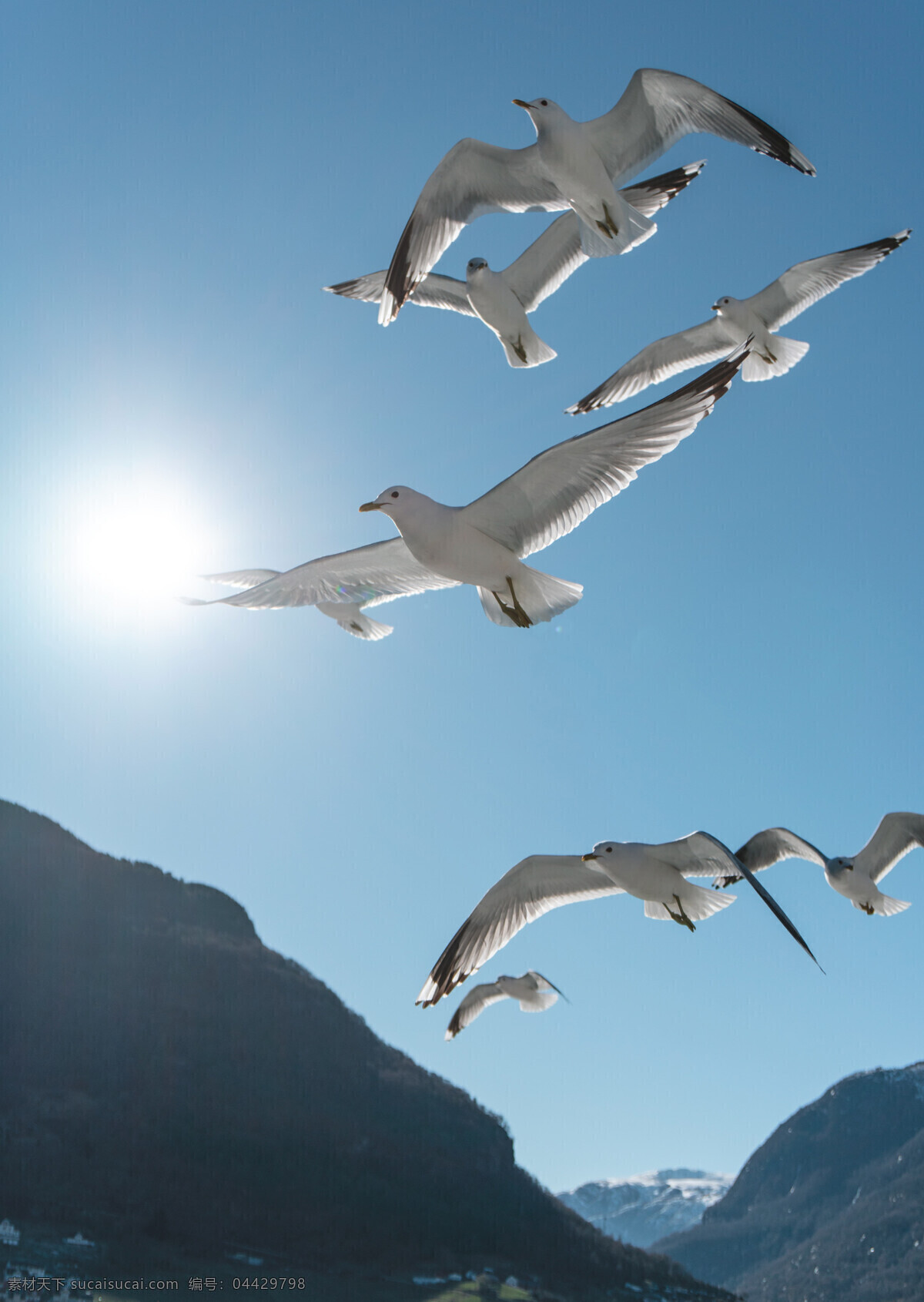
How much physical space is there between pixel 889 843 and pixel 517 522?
257 inches

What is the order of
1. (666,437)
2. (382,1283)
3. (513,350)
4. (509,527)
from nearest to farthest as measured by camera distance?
(666,437), (509,527), (513,350), (382,1283)

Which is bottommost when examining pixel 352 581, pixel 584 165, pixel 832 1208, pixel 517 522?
pixel 832 1208

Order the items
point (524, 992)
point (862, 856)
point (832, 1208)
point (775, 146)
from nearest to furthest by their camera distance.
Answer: point (775, 146) → point (862, 856) → point (524, 992) → point (832, 1208)

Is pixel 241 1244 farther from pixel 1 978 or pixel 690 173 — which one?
pixel 690 173

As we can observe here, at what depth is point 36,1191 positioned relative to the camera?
56375 millimetres

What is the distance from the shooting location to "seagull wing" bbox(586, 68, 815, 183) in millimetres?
7527

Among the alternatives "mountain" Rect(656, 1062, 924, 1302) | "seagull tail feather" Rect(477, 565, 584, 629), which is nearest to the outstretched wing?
"seagull tail feather" Rect(477, 565, 584, 629)

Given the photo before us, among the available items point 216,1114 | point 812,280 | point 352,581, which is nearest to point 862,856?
point 812,280

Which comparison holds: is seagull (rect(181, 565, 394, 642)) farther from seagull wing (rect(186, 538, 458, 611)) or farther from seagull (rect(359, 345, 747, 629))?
seagull (rect(359, 345, 747, 629))

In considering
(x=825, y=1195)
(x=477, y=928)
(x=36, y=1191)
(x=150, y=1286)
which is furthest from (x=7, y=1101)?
(x=825, y=1195)

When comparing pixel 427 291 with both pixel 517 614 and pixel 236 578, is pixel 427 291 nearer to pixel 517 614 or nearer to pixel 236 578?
pixel 236 578

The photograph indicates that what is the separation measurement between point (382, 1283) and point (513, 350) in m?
62.8

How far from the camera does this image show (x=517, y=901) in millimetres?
8047

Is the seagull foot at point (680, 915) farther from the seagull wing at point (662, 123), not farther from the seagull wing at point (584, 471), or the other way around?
the seagull wing at point (662, 123)
